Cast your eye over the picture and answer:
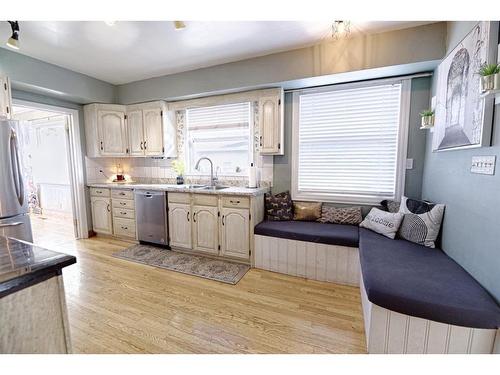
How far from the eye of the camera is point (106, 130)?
3.62 meters

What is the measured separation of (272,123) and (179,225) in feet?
6.07

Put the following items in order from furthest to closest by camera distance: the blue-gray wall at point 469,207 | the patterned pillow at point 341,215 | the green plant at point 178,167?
the green plant at point 178,167
the patterned pillow at point 341,215
the blue-gray wall at point 469,207

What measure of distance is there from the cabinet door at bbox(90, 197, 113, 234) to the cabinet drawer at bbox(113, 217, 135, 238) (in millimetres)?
115

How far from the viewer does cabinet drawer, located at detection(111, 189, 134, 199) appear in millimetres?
3399

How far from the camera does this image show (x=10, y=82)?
2.57 metres

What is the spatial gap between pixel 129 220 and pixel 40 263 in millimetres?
2884

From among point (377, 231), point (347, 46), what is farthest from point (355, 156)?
point (347, 46)

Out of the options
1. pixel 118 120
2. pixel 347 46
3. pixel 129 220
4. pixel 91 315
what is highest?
pixel 347 46

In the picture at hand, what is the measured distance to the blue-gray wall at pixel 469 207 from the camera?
4.23 ft

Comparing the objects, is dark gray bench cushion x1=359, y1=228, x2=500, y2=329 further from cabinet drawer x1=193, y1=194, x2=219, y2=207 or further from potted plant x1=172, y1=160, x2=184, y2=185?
potted plant x1=172, y1=160, x2=184, y2=185

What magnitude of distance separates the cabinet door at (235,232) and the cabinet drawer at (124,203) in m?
1.59

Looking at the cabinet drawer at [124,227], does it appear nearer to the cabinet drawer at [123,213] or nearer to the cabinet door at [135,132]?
the cabinet drawer at [123,213]

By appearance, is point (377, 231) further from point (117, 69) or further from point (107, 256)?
point (117, 69)

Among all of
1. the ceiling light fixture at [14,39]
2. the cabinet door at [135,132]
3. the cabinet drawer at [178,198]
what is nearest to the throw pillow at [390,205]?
the cabinet drawer at [178,198]
